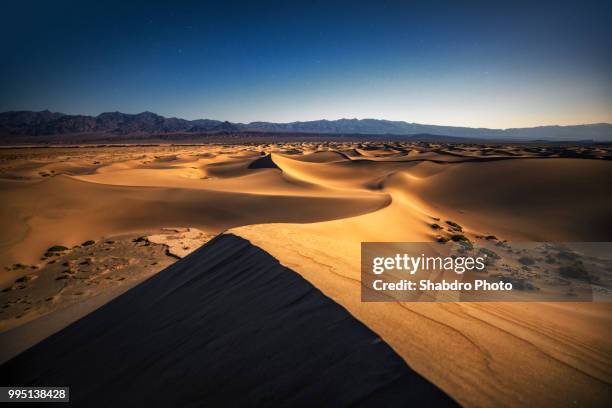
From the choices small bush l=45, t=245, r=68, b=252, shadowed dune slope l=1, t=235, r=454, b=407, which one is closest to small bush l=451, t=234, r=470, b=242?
shadowed dune slope l=1, t=235, r=454, b=407

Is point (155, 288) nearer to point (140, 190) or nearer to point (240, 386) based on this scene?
point (240, 386)

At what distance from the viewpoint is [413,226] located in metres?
9.80

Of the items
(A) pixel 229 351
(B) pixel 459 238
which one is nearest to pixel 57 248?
(A) pixel 229 351

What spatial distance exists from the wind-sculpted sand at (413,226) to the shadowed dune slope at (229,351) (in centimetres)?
20

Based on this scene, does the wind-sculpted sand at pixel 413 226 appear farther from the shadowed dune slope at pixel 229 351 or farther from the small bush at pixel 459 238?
the small bush at pixel 459 238

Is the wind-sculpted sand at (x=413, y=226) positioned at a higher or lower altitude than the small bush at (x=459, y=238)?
higher

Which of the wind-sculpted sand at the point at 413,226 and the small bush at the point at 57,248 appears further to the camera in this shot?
the small bush at the point at 57,248

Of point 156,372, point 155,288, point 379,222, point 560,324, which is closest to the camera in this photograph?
point 156,372

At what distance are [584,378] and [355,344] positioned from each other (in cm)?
140

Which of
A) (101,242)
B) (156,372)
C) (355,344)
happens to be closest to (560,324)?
(355,344)

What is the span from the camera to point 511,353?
193 cm

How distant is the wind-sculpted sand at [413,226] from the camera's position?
1.77m

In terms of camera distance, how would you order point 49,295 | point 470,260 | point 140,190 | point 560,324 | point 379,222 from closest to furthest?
point 560,324
point 49,295
point 470,260
point 379,222
point 140,190

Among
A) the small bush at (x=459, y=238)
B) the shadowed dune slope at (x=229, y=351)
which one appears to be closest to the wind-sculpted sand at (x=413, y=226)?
the shadowed dune slope at (x=229, y=351)
